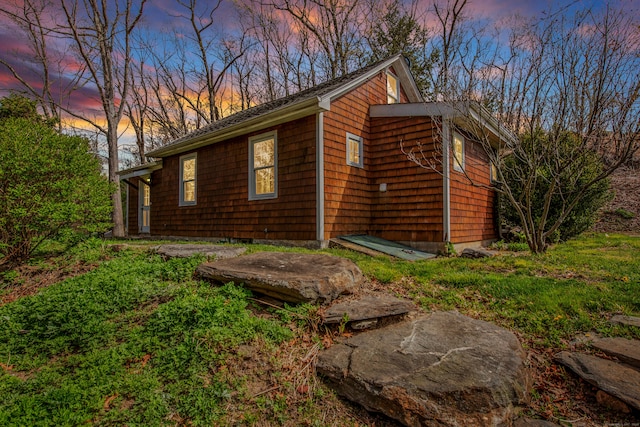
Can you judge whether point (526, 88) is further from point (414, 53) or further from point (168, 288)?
point (414, 53)

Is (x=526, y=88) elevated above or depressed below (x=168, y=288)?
above

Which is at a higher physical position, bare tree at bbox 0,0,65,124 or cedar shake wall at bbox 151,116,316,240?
bare tree at bbox 0,0,65,124

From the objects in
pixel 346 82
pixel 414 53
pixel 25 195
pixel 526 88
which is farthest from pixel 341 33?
pixel 25 195

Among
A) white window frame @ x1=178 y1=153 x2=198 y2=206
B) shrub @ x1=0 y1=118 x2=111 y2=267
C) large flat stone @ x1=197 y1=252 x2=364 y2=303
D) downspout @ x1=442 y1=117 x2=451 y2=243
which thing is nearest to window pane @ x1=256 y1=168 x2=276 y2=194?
white window frame @ x1=178 y1=153 x2=198 y2=206

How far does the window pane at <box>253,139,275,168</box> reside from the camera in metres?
8.88

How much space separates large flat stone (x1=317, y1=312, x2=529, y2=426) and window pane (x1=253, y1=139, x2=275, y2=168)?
649 centimetres

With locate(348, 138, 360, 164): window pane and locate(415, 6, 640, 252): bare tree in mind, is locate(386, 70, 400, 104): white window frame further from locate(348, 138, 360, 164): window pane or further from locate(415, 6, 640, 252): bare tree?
locate(415, 6, 640, 252): bare tree

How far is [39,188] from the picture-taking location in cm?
614

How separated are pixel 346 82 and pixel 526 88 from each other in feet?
13.0

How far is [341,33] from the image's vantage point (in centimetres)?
1878

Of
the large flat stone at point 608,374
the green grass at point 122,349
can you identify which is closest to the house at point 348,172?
the green grass at point 122,349

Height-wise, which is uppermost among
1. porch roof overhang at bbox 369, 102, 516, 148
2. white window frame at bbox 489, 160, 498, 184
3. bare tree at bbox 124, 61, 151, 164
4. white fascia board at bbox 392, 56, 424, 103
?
bare tree at bbox 124, 61, 151, 164

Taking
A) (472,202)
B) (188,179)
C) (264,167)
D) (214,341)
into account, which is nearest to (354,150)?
(264,167)

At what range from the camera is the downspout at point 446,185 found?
773cm
